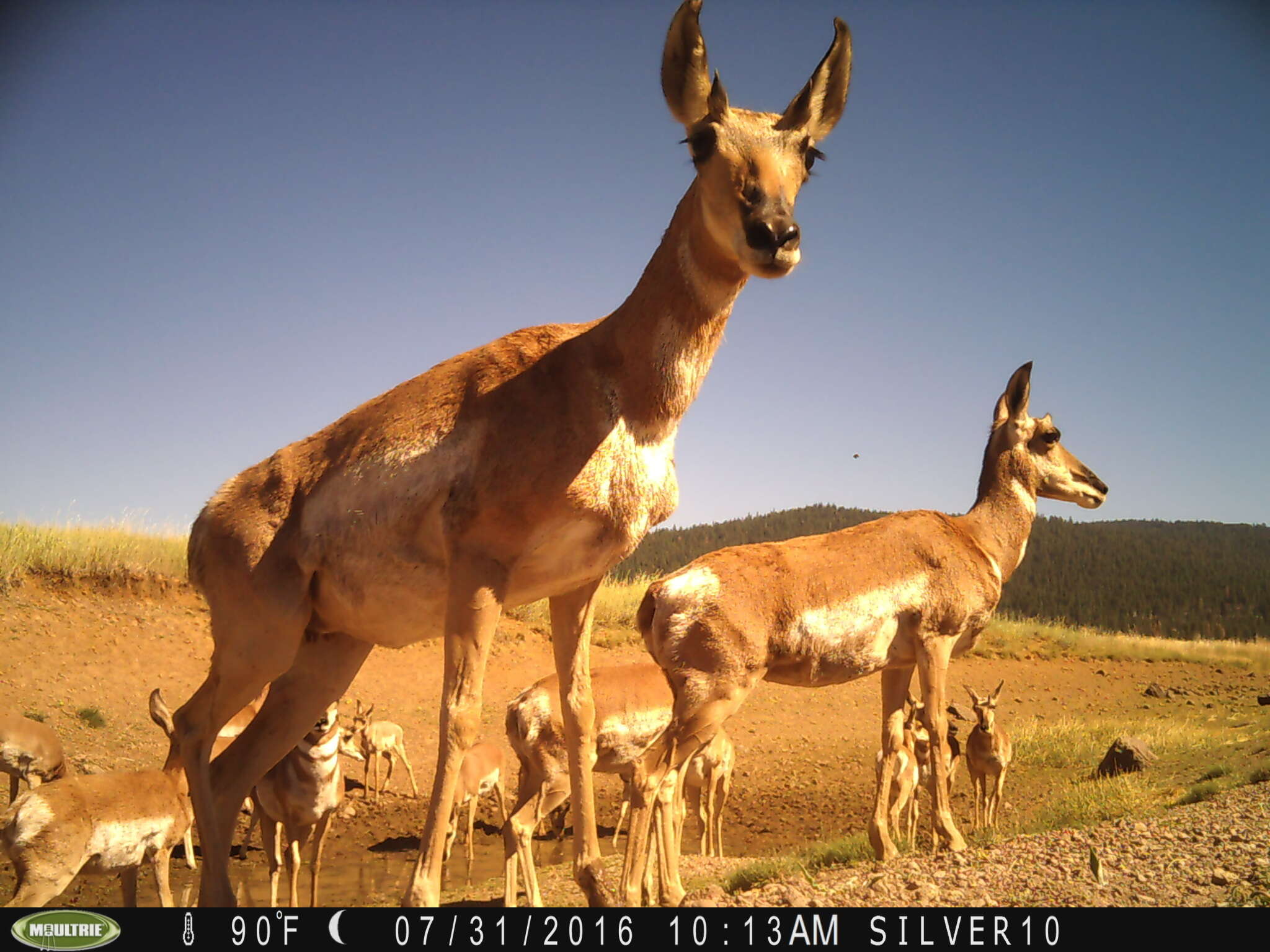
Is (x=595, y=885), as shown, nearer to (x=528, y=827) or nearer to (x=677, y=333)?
(x=677, y=333)

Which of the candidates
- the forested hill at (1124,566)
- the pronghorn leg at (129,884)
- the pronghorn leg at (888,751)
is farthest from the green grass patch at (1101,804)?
the forested hill at (1124,566)

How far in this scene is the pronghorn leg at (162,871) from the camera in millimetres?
8258

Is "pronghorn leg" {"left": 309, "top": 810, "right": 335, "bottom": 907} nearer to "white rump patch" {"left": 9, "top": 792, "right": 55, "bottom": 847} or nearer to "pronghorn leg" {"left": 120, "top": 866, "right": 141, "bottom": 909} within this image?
"pronghorn leg" {"left": 120, "top": 866, "right": 141, "bottom": 909}

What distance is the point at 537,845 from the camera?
12.5m

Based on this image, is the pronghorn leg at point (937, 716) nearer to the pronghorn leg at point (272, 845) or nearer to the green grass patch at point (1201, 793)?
the green grass patch at point (1201, 793)

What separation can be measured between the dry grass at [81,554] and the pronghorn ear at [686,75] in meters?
18.4

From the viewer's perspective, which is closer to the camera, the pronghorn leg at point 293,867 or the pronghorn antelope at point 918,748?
the pronghorn leg at point 293,867

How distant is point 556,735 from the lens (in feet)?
32.3

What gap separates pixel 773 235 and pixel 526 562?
82.7 inches

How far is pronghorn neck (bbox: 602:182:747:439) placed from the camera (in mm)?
4922
